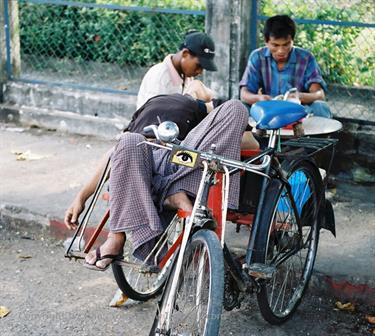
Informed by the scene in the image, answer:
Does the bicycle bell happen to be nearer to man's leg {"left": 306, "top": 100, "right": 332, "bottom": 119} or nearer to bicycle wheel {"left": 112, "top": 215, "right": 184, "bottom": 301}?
bicycle wheel {"left": 112, "top": 215, "right": 184, "bottom": 301}

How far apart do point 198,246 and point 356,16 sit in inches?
152

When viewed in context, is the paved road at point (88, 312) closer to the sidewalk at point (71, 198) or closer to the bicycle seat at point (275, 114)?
the sidewalk at point (71, 198)

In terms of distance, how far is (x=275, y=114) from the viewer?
4238 millimetres

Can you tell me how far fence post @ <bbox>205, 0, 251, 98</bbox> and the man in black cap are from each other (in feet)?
5.47

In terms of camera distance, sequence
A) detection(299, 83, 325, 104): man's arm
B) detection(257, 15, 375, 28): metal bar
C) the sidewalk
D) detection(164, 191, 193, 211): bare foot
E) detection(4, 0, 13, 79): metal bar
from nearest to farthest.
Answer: detection(164, 191, 193, 211): bare foot < the sidewalk < detection(299, 83, 325, 104): man's arm < detection(257, 15, 375, 28): metal bar < detection(4, 0, 13, 79): metal bar

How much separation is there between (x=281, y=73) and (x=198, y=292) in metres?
2.86

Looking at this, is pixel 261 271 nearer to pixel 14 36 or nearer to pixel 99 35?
pixel 14 36

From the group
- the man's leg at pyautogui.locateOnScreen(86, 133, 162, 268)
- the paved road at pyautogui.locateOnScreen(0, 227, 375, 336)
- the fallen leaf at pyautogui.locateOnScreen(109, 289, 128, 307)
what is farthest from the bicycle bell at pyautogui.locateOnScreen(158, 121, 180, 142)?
the fallen leaf at pyautogui.locateOnScreen(109, 289, 128, 307)

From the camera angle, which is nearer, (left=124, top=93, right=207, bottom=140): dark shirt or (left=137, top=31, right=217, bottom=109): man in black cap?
(left=124, top=93, right=207, bottom=140): dark shirt

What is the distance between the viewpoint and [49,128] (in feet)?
27.2

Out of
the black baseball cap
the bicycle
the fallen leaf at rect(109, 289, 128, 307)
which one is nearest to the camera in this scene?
the bicycle

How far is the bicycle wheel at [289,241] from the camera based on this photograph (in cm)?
420

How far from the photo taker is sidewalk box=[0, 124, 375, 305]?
16.3 ft

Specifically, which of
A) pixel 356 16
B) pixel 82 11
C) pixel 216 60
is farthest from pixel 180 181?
pixel 82 11
